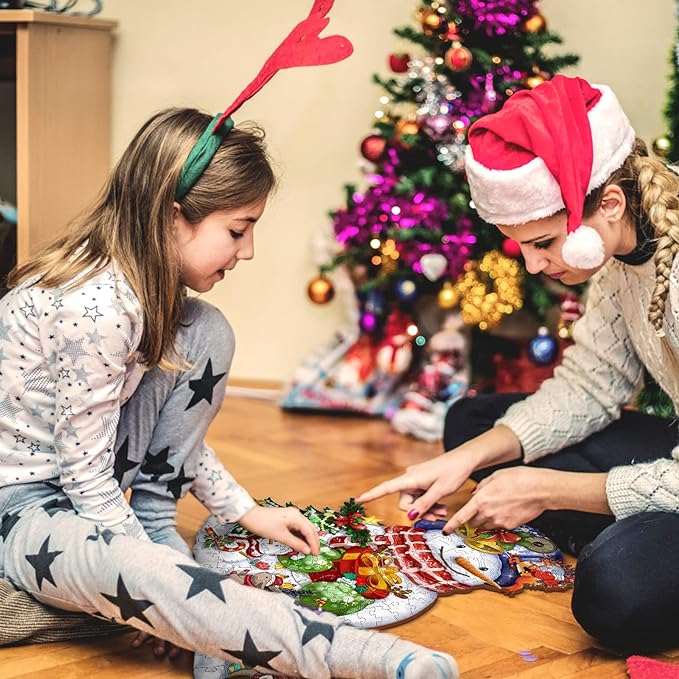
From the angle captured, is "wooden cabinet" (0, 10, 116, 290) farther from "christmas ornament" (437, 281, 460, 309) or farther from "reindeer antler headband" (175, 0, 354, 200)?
"reindeer antler headband" (175, 0, 354, 200)

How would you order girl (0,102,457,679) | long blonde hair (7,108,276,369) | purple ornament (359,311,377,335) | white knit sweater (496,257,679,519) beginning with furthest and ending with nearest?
1. purple ornament (359,311,377,335)
2. white knit sweater (496,257,679,519)
3. long blonde hair (7,108,276,369)
4. girl (0,102,457,679)

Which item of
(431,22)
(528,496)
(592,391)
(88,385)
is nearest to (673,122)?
(431,22)

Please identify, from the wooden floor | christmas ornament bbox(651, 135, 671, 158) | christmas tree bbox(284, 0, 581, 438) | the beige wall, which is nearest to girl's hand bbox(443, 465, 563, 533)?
the wooden floor

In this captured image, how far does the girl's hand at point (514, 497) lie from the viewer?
150 cm

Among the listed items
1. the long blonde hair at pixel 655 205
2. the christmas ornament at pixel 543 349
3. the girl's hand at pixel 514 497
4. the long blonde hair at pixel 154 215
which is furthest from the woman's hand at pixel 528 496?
the christmas ornament at pixel 543 349

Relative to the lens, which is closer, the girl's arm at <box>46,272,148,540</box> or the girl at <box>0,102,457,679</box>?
the girl at <box>0,102,457,679</box>

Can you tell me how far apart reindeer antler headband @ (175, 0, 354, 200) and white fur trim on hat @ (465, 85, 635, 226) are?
0.79ft

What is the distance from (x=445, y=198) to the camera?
2660mm

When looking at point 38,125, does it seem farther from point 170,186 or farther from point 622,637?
point 622,637

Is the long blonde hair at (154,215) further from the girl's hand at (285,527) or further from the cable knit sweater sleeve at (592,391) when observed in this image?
the cable knit sweater sleeve at (592,391)

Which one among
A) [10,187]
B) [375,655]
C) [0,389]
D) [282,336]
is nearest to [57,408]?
[0,389]

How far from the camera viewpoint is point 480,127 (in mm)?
1449

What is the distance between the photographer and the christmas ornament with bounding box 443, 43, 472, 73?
8.31ft

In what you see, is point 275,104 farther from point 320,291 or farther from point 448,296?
point 448,296
